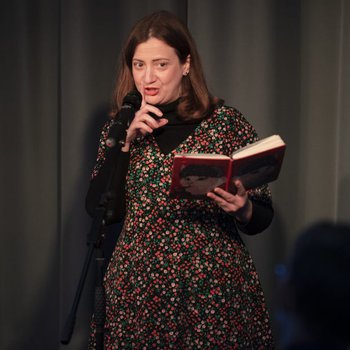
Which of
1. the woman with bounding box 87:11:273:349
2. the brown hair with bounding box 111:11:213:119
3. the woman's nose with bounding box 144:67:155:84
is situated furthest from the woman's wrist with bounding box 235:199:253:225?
the woman's nose with bounding box 144:67:155:84

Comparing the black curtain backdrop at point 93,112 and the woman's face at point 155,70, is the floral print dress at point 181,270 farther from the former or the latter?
the black curtain backdrop at point 93,112

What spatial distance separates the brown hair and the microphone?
0.27 meters

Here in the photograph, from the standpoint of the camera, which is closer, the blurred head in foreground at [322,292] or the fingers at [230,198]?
the blurred head in foreground at [322,292]

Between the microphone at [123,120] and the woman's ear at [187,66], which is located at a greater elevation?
the woman's ear at [187,66]

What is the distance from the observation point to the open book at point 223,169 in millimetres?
1864

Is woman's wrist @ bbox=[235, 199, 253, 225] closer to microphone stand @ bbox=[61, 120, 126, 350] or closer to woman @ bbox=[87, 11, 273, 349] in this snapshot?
woman @ bbox=[87, 11, 273, 349]

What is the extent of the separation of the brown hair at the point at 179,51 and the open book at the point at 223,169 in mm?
292

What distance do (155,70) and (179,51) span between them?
0.36 ft

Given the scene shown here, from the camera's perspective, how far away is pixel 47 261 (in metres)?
3.17

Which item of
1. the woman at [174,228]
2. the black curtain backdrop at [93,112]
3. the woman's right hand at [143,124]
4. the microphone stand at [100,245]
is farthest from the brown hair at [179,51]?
the black curtain backdrop at [93,112]

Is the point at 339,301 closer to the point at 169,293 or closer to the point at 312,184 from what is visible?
the point at 169,293

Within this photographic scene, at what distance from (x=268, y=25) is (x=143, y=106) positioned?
1157 millimetres

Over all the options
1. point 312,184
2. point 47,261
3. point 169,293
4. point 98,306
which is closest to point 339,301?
point 98,306

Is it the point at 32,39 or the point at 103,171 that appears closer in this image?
the point at 103,171
